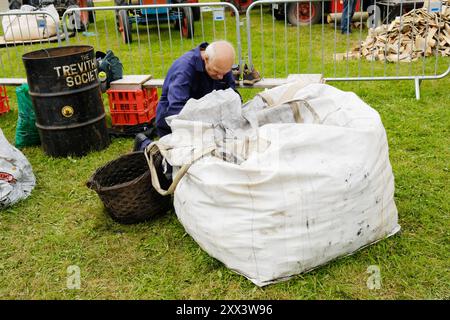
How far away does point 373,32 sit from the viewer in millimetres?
7449

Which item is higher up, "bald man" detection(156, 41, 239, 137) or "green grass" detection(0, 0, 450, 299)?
"bald man" detection(156, 41, 239, 137)

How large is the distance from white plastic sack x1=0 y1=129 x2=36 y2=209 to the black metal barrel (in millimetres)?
536

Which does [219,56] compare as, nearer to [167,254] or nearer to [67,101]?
[167,254]

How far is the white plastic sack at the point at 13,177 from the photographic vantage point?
3591 mm

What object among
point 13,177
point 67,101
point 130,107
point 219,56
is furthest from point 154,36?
point 219,56

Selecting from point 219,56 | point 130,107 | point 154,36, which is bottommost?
point 130,107

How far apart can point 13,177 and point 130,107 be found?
161cm

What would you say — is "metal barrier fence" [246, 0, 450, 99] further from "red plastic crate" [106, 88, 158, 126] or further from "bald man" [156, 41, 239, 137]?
"bald man" [156, 41, 239, 137]

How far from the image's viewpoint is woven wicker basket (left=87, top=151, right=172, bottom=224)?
124 inches

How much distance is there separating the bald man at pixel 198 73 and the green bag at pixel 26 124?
182 cm

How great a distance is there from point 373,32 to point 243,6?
4.93m

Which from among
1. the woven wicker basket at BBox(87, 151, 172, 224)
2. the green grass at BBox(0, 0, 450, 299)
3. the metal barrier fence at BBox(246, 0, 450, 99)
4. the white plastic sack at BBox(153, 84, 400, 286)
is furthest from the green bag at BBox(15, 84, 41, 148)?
the white plastic sack at BBox(153, 84, 400, 286)

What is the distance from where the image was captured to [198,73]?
3506 millimetres
